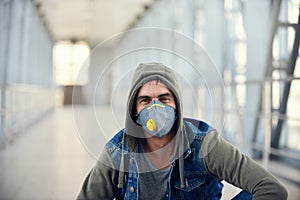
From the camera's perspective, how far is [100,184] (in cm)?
86

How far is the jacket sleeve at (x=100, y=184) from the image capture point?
847mm

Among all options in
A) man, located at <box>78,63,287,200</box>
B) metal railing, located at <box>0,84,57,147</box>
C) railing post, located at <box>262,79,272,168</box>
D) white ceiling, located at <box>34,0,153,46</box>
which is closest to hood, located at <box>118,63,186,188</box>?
man, located at <box>78,63,287,200</box>

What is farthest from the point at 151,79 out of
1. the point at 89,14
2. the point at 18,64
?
the point at 89,14

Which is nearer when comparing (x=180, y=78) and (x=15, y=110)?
(x=180, y=78)

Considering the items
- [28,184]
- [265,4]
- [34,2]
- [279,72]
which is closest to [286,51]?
[279,72]

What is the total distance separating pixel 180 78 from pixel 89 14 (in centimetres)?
694

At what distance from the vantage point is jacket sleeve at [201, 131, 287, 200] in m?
0.77

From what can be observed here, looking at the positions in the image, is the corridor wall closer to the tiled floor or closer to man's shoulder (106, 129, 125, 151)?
the tiled floor

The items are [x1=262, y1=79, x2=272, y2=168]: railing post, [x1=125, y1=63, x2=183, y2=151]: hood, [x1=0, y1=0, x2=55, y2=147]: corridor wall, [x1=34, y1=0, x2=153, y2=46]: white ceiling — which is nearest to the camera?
[x1=125, y1=63, x2=183, y2=151]: hood

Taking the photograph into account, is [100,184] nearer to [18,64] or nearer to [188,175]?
[188,175]

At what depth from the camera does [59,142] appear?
3379mm

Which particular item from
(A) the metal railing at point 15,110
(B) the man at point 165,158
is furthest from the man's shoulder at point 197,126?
(A) the metal railing at point 15,110

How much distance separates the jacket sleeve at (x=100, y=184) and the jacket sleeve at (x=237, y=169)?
0.20 metres

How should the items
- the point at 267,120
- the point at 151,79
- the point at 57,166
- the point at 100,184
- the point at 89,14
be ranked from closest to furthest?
the point at 151,79, the point at 100,184, the point at 57,166, the point at 267,120, the point at 89,14
